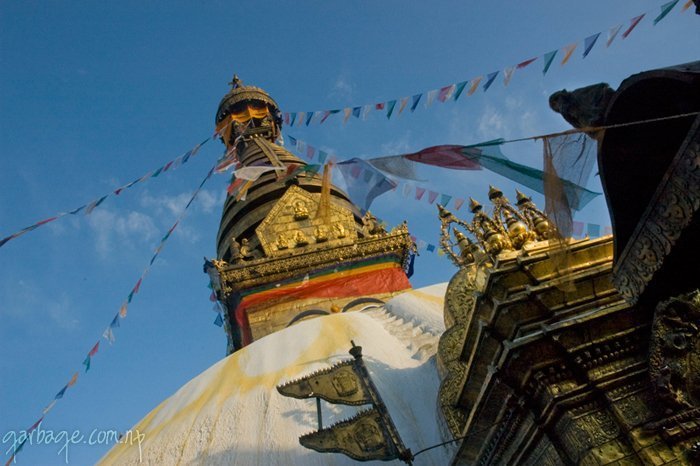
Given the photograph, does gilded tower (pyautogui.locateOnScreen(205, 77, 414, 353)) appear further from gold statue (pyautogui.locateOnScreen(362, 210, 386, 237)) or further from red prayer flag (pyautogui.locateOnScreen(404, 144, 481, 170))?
red prayer flag (pyautogui.locateOnScreen(404, 144, 481, 170))

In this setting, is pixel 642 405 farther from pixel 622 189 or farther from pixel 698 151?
pixel 698 151

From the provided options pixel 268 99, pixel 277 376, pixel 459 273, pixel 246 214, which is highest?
pixel 268 99

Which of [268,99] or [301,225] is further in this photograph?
[268,99]

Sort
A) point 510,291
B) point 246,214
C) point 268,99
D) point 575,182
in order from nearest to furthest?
point 575,182 < point 510,291 < point 246,214 < point 268,99

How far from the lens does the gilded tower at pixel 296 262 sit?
13789 mm

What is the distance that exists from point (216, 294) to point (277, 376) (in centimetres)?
822

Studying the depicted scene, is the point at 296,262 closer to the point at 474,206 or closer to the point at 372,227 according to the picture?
the point at 372,227

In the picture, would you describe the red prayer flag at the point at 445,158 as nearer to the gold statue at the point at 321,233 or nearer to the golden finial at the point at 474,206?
the golden finial at the point at 474,206

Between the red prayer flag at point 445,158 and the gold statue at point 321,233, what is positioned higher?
the gold statue at point 321,233

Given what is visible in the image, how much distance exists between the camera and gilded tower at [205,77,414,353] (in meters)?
13.8

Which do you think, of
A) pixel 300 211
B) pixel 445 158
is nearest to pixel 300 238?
pixel 300 211

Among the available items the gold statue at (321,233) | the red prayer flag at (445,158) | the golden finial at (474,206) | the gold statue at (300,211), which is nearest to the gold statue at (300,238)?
the gold statue at (321,233)

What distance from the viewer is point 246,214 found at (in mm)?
18469

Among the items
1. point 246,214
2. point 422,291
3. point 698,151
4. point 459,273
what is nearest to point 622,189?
point 698,151
